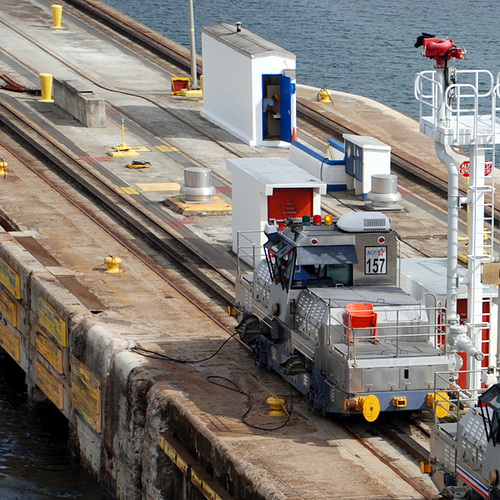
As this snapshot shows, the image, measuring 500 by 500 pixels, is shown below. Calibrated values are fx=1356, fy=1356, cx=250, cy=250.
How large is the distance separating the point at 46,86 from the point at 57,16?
37.2 feet

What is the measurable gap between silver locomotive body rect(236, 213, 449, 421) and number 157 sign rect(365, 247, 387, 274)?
0.06 feet

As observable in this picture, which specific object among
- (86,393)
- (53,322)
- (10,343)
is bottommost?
(10,343)

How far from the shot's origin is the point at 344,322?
22.0 m

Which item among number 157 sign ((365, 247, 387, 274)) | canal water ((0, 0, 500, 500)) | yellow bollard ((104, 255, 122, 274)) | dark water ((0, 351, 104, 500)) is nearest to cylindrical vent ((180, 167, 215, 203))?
yellow bollard ((104, 255, 122, 274))

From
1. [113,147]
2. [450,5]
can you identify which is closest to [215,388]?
[113,147]

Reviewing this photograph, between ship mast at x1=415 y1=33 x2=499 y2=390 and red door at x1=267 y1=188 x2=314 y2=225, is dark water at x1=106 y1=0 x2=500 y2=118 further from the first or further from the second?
ship mast at x1=415 y1=33 x2=499 y2=390

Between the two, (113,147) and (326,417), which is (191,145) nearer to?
(113,147)

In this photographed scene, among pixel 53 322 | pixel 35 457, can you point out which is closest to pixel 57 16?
pixel 53 322

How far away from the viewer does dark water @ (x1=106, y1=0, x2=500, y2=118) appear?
72.4 m

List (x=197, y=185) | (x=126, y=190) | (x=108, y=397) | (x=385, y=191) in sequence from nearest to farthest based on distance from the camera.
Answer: (x=108, y=397) → (x=197, y=185) → (x=385, y=191) → (x=126, y=190)

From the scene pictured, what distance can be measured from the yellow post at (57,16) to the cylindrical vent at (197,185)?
23.8m

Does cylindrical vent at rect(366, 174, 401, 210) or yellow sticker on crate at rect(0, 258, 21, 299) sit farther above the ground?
cylindrical vent at rect(366, 174, 401, 210)

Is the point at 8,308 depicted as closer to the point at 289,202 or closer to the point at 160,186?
the point at 289,202

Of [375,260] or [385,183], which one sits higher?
[375,260]
